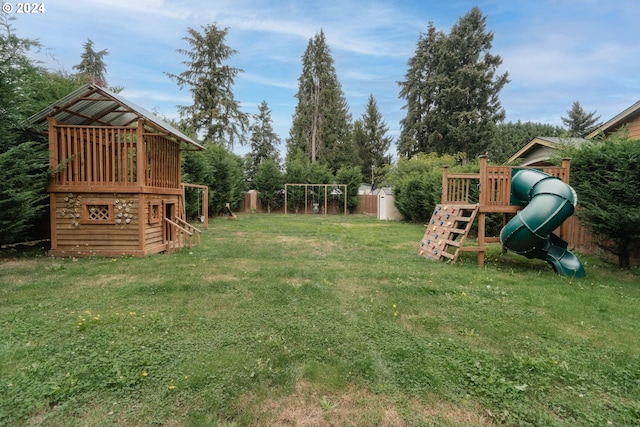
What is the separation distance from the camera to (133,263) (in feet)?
20.4

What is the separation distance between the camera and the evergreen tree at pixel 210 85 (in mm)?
25334

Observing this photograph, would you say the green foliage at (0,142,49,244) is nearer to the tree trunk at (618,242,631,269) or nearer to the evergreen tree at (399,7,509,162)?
the tree trunk at (618,242,631,269)

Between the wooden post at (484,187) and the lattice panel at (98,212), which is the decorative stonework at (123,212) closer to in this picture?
the lattice panel at (98,212)

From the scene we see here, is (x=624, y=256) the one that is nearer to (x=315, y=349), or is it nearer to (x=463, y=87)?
(x=315, y=349)

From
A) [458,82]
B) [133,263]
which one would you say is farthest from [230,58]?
[133,263]

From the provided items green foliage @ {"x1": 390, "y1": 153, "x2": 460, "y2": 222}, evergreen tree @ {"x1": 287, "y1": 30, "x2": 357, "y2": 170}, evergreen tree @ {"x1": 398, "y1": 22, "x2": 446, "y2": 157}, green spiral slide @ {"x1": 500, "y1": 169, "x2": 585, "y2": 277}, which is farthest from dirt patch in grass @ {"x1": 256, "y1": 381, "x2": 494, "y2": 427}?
evergreen tree @ {"x1": 398, "y1": 22, "x2": 446, "y2": 157}

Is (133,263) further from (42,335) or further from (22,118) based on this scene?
(22,118)

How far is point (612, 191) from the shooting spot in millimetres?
5699

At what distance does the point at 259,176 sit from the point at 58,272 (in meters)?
18.4

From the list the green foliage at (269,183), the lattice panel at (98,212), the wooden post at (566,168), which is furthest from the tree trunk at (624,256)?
the green foliage at (269,183)

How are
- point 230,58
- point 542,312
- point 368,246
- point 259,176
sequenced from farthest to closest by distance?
point 230,58, point 259,176, point 368,246, point 542,312

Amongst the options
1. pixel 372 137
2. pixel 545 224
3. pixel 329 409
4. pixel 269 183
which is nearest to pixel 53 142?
pixel 329 409

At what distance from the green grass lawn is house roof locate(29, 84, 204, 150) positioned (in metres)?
3.31

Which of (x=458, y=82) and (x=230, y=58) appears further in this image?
A: (x=458, y=82)
